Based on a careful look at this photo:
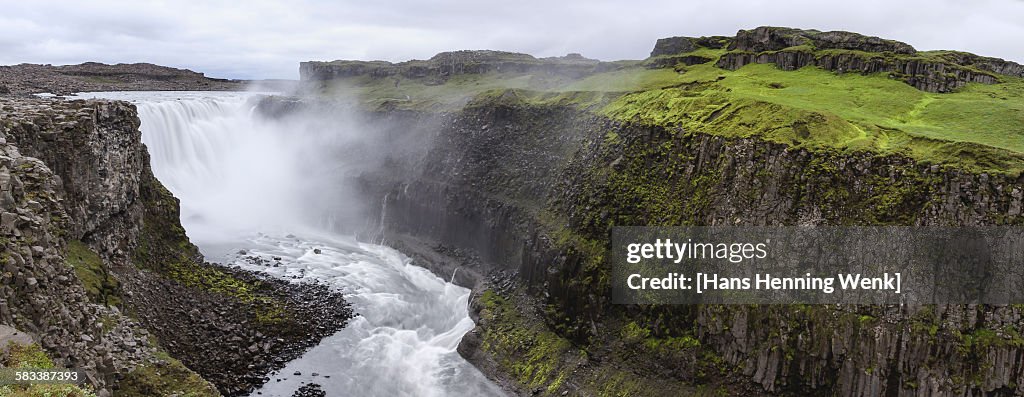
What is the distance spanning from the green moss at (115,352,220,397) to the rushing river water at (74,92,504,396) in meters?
7.90

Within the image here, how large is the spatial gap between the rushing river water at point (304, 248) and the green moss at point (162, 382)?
311 inches

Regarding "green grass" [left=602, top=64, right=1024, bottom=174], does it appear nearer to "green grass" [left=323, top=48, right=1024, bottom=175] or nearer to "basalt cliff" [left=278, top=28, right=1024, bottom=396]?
"green grass" [left=323, top=48, right=1024, bottom=175]

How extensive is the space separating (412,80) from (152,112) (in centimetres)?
4840

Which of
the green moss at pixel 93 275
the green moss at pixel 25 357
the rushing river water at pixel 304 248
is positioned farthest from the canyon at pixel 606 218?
the green moss at pixel 25 357

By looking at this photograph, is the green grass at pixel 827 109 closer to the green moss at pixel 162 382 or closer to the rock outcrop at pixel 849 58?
the rock outcrop at pixel 849 58

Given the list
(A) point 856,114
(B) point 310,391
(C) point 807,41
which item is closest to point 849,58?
(C) point 807,41

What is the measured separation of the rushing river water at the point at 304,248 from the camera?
40.4 metres

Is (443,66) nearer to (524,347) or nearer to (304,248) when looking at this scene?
(304,248)

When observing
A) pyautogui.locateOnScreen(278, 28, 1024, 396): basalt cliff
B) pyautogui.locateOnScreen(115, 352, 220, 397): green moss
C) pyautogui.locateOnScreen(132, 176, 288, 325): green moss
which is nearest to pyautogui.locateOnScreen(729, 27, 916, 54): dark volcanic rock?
pyautogui.locateOnScreen(278, 28, 1024, 396): basalt cliff

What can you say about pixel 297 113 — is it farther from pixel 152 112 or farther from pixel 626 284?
pixel 626 284

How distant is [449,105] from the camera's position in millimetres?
74125

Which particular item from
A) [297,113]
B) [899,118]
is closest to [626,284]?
[899,118]

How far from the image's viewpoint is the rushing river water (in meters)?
40.4

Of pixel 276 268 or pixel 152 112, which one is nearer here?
pixel 276 268
